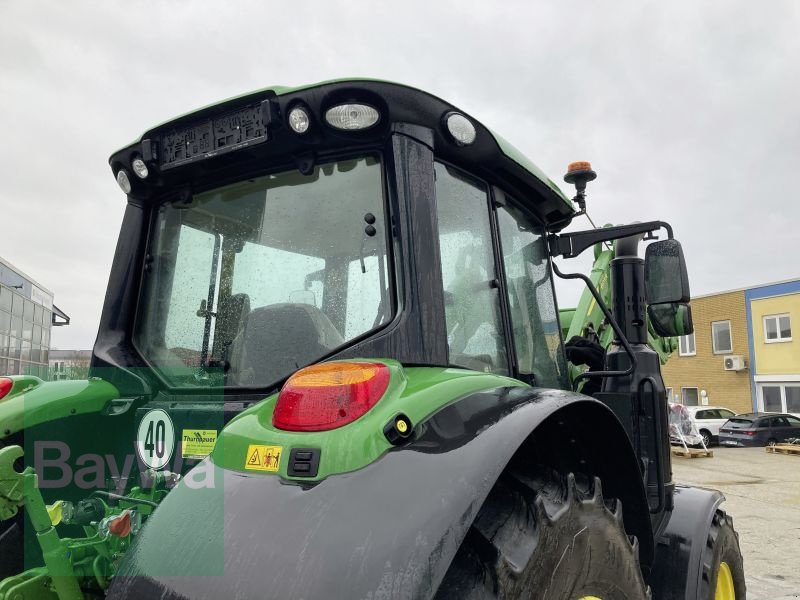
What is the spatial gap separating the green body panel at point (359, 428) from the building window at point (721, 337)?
30.4 meters

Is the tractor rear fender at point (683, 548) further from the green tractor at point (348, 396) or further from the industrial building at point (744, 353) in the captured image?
the industrial building at point (744, 353)

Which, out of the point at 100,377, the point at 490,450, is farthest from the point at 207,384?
the point at 490,450

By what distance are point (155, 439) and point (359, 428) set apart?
1.22 m

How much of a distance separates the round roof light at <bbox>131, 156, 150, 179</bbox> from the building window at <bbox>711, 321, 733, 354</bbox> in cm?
3034

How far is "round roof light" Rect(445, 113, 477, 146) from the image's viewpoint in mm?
2127

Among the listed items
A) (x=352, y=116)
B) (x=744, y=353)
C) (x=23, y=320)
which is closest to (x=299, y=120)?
(x=352, y=116)

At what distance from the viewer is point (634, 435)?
3.19 meters

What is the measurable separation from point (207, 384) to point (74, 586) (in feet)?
2.53

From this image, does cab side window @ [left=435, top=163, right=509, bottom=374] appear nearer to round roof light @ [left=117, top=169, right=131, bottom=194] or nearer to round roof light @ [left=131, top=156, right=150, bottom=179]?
round roof light @ [left=131, top=156, right=150, bottom=179]

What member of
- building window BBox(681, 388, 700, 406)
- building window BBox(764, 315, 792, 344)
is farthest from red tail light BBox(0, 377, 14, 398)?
building window BBox(681, 388, 700, 406)

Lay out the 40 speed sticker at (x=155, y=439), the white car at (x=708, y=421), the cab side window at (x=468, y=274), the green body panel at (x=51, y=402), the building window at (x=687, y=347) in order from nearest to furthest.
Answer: the cab side window at (x=468, y=274) < the 40 speed sticker at (x=155, y=439) < the green body panel at (x=51, y=402) < the white car at (x=708, y=421) < the building window at (x=687, y=347)

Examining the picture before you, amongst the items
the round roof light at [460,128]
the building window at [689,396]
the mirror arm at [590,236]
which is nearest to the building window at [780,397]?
the building window at [689,396]

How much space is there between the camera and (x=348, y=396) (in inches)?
62.2

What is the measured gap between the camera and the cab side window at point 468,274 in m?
2.23
